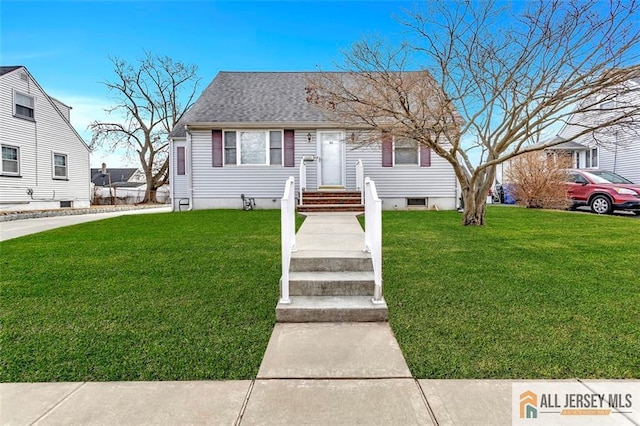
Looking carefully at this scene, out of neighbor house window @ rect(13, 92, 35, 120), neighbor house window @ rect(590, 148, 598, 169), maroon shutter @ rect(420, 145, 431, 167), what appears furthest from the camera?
neighbor house window @ rect(590, 148, 598, 169)

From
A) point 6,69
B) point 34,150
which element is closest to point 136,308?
point 34,150

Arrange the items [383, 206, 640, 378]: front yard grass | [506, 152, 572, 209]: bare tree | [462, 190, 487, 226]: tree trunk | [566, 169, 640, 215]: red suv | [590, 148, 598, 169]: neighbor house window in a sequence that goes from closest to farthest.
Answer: [383, 206, 640, 378]: front yard grass, [462, 190, 487, 226]: tree trunk, [566, 169, 640, 215]: red suv, [506, 152, 572, 209]: bare tree, [590, 148, 598, 169]: neighbor house window

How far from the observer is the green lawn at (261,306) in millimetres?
2650

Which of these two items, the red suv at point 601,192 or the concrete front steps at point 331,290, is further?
the red suv at point 601,192

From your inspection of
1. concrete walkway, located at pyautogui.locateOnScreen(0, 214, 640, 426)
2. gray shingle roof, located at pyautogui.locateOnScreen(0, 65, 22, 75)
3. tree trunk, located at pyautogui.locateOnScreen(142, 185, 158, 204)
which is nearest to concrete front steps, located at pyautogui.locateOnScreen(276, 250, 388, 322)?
concrete walkway, located at pyautogui.locateOnScreen(0, 214, 640, 426)

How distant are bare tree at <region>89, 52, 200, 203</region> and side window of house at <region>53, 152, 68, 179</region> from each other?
8599 millimetres

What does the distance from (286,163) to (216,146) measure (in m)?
2.60

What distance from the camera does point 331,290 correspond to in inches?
155

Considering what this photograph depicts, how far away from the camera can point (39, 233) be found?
830cm

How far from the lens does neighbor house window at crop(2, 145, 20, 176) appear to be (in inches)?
576

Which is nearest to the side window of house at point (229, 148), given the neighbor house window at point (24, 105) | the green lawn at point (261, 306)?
the green lawn at point (261, 306)

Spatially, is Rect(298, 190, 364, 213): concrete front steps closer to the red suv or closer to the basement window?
the basement window

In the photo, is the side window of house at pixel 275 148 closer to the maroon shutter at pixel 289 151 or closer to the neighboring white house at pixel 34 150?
the maroon shutter at pixel 289 151

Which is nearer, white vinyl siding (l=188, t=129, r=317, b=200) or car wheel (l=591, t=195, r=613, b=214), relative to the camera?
car wheel (l=591, t=195, r=613, b=214)
